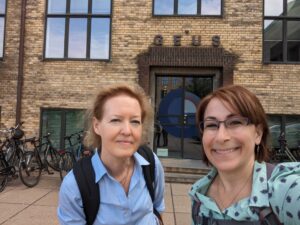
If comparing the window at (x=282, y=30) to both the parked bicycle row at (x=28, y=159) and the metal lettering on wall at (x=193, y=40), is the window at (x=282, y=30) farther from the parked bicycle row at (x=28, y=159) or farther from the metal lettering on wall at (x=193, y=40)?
the parked bicycle row at (x=28, y=159)

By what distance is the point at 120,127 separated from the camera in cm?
197

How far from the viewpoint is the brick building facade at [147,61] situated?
433 inches

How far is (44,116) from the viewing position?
11625mm

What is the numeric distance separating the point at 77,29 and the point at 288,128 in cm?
713

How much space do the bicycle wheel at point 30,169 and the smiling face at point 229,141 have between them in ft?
23.5

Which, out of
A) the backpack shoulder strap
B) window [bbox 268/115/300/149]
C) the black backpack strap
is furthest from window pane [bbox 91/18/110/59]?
the backpack shoulder strap

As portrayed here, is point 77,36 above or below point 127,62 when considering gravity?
above

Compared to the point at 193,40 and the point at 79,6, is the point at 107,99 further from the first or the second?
the point at 79,6

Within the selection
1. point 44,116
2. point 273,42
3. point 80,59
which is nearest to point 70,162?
point 44,116

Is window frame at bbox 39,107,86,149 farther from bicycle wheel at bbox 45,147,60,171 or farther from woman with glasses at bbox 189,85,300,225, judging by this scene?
woman with glasses at bbox 189,85,300,225

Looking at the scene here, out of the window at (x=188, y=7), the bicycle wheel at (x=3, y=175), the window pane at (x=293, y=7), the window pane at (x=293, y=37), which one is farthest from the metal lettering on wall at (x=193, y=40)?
the bicycle wheel at (x=3, y=175)

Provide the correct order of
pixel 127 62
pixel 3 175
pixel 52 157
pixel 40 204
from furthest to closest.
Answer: pixel 127 62, pixel 52 157, pixel 3 175, pixel 40 204

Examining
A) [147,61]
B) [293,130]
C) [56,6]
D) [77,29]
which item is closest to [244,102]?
[147,61]

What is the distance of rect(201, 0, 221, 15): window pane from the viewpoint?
443 inches
